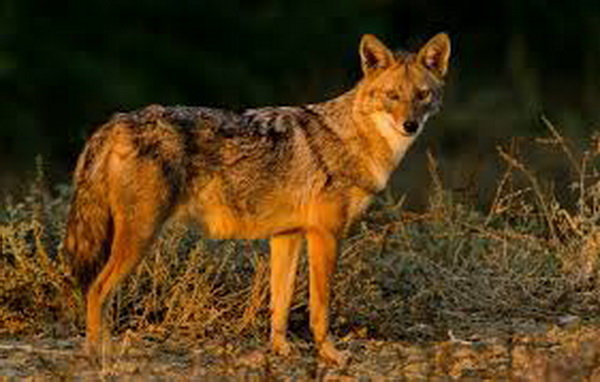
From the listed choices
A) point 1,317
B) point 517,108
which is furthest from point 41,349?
point 517,108

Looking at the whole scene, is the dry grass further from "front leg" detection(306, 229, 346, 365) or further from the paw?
"front leg" detection(306, 229, 346, 365)

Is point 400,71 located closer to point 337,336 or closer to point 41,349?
point 337,336

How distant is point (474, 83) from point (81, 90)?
8.21m

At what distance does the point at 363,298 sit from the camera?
8805 mm

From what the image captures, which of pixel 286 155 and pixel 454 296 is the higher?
pixel 286 155

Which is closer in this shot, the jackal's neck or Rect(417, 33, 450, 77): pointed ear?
the jackal's neck

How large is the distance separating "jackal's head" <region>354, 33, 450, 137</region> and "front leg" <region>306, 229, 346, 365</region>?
715 millimetres

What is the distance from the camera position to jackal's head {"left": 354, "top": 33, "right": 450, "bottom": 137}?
27.1 ft

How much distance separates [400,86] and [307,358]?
1549 mm

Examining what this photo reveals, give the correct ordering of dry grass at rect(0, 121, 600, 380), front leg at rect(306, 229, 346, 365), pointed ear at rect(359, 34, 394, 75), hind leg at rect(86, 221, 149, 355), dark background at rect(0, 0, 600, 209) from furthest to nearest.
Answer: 1. dark background at rect(0, 0, 600, 209)
2. pointed ear at rect(359, 34, 394, 75)
3. front leg at rect(306, 229, 346, 365)
4. hind leg at rect(86, 221, 149, 355)
5. dry grass at rect(0, 121, 600, 380)

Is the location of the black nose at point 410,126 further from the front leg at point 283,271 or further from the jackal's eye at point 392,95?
the front leg at point 283,271

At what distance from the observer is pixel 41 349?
7645 mm

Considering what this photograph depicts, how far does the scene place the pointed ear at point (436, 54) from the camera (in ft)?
28.0

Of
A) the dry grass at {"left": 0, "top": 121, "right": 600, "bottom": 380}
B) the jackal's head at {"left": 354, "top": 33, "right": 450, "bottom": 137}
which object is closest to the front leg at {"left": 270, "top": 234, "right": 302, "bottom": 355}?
the dry grass at {"left": 0, "top": 121, "right": 600, "bottom": 380}
